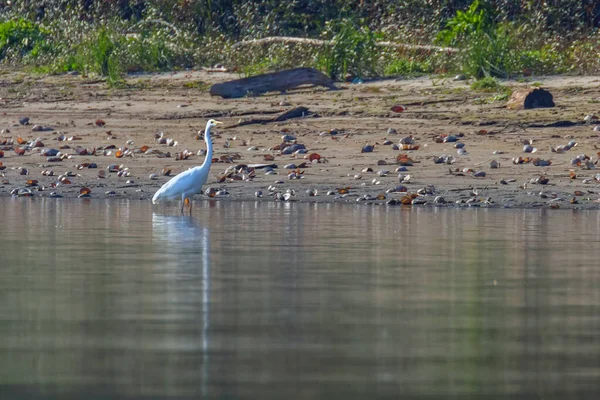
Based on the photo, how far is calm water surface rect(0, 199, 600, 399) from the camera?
178 inches

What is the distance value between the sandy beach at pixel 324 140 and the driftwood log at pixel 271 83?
0.42 ft

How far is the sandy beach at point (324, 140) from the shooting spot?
1307 centimetres

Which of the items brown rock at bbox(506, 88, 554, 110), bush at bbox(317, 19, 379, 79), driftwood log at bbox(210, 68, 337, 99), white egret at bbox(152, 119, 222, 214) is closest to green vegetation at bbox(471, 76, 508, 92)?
brown rock at bbox(506, 88, 554, 110)

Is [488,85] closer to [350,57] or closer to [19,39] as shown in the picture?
[350,57]

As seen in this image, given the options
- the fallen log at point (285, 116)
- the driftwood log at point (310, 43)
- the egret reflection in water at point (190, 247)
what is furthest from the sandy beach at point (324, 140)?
the egret reflection in water at point (190, 247)

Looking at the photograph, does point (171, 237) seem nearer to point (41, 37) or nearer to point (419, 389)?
point (419, 389)

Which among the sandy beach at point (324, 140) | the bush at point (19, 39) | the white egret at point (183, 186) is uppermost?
the bush at point (19, 39)

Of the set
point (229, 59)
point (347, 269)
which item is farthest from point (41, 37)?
point (347, 269)

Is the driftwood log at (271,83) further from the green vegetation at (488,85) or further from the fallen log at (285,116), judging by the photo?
the green vegetation at (488,85)

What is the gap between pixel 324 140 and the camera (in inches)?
588

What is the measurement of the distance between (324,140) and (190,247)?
20.7 feet

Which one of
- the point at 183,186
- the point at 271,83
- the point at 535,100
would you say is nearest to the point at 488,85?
the point at 535,100

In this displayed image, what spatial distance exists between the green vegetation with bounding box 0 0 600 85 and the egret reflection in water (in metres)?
6.64

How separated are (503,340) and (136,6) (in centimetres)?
1802
